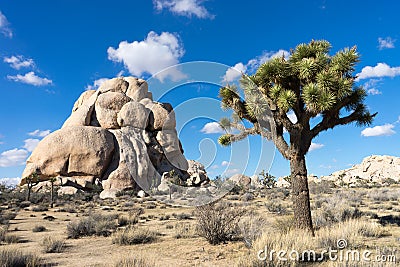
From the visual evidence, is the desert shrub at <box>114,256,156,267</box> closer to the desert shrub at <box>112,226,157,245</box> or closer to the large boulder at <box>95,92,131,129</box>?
the desert shrub at <box>112,226,157,245</box>

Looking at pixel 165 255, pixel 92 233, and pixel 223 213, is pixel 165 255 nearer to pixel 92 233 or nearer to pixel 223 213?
pixel 223 213

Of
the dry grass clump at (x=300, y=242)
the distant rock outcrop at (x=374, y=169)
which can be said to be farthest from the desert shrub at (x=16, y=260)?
the distant rock outcrop at (x=374, y=169)

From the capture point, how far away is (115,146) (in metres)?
34.8

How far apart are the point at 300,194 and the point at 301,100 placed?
2626mm

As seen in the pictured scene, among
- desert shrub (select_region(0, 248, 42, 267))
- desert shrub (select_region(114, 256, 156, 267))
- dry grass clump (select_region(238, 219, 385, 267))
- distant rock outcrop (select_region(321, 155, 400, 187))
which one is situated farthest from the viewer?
distant rock outcrop (select_region(321, 155, 400, 187))

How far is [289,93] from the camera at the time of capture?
26.2 ft

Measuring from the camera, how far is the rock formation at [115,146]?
104 ft

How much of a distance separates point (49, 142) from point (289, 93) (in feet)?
101

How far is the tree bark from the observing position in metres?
7.88

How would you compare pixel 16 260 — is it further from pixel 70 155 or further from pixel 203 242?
pixel 70 155

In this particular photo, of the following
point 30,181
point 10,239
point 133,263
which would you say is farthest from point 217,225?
point 30,181

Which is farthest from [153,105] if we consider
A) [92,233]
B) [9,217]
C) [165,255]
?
[165,255]

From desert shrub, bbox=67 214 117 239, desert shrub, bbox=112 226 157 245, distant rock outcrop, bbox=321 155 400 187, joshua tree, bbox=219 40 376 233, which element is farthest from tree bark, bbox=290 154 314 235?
distant rock outcrop, bbox=321 155 400 187

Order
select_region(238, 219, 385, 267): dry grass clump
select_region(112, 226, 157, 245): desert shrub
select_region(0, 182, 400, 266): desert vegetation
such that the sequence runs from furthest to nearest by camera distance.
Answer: select_region(112, 226, 157, 245): desert shrub
select_region(0, 182, 400, 266): desert vegetation
select_region(238, 219, 385, 267): dry grass clump
